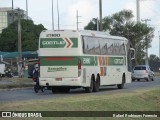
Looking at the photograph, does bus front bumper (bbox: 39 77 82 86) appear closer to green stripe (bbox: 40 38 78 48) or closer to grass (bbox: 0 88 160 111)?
green stripe (bbox: 40 38 78 48)

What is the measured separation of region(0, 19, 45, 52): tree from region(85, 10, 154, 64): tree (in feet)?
50.0

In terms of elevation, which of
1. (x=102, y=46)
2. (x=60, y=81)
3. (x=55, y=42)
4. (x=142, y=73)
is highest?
(x=55, y=42)

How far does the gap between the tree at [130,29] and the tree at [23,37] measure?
50.0 feet

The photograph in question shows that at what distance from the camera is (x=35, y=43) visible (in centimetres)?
9281

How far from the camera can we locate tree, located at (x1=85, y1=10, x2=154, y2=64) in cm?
8194

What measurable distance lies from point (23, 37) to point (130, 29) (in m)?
21.1

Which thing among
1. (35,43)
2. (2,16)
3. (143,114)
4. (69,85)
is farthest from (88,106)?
(2,16)

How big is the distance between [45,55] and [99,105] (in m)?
10.5

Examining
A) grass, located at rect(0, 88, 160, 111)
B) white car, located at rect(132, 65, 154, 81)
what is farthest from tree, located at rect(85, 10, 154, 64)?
grass, located at rect(0, 88, 160, 111)

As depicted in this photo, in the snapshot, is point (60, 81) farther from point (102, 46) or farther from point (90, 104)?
point (90, 104)

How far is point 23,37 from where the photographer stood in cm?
9269

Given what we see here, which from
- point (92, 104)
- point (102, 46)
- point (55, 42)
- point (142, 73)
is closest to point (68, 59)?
point (55, 42)

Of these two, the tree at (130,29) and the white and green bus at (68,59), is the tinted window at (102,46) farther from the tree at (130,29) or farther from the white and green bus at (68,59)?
the tree at (130,29)

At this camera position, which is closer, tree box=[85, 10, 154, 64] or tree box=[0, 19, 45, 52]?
tree box=[85, 10, 154, 64]
